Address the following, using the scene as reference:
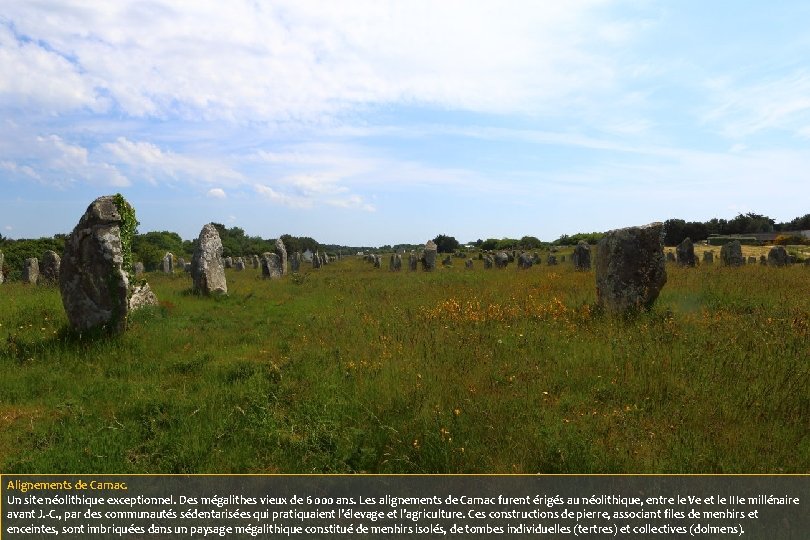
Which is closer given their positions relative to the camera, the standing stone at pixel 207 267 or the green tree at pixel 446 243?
the standing stone at pixel 207 267

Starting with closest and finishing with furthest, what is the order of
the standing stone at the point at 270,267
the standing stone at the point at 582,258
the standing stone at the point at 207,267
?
the standing stone at the point at 207,267, the standing stone at the point at 582,258, the standing stone at the point at 270,267

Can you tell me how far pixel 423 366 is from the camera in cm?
713

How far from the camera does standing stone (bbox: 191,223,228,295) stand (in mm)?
17109

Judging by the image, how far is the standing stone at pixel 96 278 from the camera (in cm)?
974

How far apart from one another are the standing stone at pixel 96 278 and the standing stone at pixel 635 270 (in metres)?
10.1

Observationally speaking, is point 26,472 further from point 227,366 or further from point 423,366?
point 423,366

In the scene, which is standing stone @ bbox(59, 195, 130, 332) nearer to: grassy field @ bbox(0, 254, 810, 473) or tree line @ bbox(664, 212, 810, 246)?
grassy field @ bbox(0, 254, 810, 473)

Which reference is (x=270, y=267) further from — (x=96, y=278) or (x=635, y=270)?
(x=635, y=270)

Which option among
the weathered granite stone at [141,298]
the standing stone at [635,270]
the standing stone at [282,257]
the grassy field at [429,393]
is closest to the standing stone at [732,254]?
the grassy field at [429,393]

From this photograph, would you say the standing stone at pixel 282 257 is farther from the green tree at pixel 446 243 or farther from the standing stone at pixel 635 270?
the green tree at pixel 446 243

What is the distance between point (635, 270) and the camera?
35.3 ft
